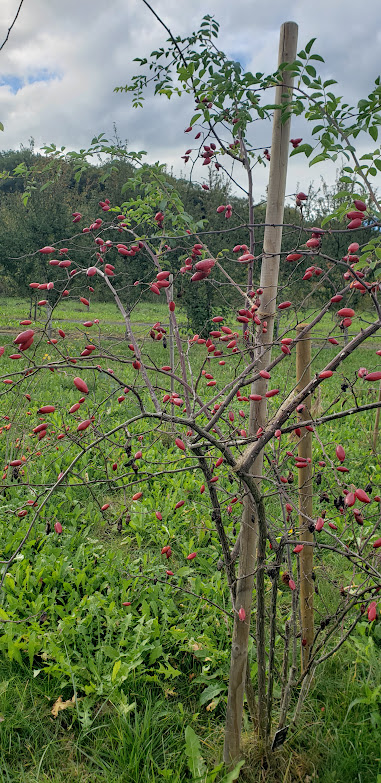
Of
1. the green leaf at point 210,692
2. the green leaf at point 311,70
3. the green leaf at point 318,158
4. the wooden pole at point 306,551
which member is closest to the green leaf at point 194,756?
the green leaf at point 210,692

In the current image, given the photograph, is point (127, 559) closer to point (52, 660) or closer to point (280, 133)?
point (52, 660)

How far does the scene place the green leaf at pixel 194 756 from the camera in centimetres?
173

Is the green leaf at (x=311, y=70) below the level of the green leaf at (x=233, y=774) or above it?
above

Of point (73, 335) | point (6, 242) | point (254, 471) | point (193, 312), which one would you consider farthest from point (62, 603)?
point (6, 242)

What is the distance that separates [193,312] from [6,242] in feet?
20.6

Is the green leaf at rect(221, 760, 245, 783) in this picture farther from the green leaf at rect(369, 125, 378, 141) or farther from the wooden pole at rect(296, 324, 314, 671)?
the green leaf at rect(369, 125, 378, 141)

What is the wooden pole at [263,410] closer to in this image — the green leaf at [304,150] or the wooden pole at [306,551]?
the green leaf at [304,150]

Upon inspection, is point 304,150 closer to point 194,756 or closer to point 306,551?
point 306,551

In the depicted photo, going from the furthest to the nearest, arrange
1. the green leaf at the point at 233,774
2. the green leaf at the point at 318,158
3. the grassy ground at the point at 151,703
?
the grassy ground at the point at 151,703 < the green leaf at the point at 233,774 < the green leaf at the point at 318,158

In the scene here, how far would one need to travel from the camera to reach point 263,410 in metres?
1.64

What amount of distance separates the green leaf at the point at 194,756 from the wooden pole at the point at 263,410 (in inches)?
3.7

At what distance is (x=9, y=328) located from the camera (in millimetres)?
12703

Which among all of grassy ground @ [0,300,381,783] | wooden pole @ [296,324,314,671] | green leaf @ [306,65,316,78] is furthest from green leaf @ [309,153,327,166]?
wooden pole @ [296,324,314,671]

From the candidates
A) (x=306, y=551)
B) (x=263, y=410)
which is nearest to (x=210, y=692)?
(x=306, y=551)
